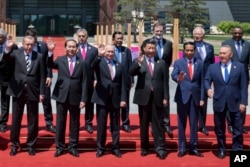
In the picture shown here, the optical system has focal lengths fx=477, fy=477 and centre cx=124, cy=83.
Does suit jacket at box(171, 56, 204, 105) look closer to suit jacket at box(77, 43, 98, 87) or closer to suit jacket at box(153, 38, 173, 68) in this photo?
suit jacket at box(153, 38, 173, 68)

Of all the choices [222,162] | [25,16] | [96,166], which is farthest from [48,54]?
[25,16]

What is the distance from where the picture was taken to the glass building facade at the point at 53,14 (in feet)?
188

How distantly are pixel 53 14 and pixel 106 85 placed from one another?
51.2 m

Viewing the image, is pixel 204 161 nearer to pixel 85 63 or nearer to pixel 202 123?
pixel 202 123

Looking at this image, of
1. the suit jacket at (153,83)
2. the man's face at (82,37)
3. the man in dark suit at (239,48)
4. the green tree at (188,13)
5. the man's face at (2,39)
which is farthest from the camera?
the green tree at (188,13)

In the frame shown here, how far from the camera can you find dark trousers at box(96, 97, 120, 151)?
25.4ft

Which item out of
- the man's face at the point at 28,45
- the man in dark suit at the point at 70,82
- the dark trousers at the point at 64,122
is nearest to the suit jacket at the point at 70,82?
the man in dark suit at the point at 70,82

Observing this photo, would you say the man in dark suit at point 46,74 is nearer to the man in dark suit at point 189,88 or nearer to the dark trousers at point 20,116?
the dark trousers at point 20,116

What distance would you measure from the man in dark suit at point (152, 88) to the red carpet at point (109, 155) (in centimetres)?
37

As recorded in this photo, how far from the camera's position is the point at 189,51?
24.7 feet

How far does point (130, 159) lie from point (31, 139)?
166 cm

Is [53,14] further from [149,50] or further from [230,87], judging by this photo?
[230,87]

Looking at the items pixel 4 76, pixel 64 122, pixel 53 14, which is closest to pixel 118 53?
pixel 64 122

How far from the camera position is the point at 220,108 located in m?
7.54
